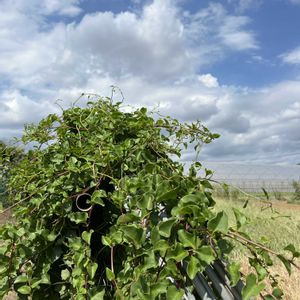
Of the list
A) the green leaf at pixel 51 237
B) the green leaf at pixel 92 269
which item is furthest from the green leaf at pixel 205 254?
the green leaf at pixel 51 237

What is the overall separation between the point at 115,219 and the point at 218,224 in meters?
0.66

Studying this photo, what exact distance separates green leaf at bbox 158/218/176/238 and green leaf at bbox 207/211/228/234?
0.08m

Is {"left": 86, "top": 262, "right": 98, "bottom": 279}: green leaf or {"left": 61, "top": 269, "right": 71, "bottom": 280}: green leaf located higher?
{"left": 86, "top": 262, "right": 98, "bottom": 279}: green leaf

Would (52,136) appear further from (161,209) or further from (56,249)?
(161,209)

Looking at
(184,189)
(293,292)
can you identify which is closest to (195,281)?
(184,189)

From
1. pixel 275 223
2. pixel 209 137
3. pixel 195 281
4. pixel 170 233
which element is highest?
pixel 209 137

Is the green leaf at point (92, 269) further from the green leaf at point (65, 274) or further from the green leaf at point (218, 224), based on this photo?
the green leaf at point (218, 224)

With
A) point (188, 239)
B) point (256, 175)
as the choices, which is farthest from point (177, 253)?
→ point (256, 175)

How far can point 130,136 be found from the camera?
1.72 m

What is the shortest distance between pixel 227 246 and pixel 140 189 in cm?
27

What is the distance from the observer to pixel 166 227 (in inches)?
39.8

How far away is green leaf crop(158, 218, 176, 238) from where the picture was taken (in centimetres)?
101

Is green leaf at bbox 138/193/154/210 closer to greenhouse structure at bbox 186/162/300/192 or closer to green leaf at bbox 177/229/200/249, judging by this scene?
green leaf at bbox 177/229/200/249

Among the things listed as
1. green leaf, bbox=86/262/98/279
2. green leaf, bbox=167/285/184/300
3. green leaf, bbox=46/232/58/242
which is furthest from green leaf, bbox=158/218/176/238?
green leaf, bbox=46/232/58/242
